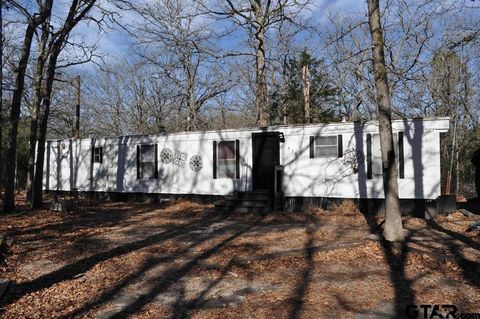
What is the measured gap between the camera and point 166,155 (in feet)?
46.4

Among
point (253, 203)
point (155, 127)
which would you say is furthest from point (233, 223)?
point (155, 127)

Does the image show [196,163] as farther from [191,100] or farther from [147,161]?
[191,100]

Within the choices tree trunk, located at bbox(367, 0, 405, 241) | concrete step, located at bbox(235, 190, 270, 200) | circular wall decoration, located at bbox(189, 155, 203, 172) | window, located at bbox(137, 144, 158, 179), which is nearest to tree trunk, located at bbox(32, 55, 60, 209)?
window, located at bbox(137, 144, 158, 179)

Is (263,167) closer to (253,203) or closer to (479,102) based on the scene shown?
(253,203)

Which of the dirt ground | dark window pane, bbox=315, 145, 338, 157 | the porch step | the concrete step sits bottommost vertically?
A: the dirt ground

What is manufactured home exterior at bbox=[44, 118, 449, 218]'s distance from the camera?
10633mm

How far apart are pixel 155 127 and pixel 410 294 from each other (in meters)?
28.8

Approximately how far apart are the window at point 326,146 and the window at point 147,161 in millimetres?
5747

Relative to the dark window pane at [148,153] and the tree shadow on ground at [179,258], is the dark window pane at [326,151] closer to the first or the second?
the tree shadow on ground at [179,258]

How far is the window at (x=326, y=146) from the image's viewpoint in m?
11.4

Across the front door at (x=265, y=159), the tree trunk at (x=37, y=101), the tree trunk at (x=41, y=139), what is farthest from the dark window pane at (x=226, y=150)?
the tree trunk at (x=37, y=101)

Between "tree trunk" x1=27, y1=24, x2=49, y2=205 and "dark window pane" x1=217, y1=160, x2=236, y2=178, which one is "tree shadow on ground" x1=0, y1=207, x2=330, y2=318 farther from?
"tree trunk" x1=27, y1=24, x2=49, y2=205

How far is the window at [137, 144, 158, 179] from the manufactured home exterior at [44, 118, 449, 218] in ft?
0.12

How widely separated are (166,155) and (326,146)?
18.5ft
